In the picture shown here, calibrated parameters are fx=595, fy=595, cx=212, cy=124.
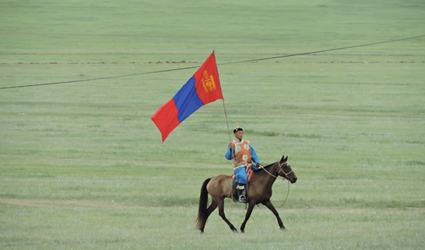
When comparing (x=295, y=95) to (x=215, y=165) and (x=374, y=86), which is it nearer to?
(x=374, y=86)

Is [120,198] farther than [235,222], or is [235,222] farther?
[120,198]

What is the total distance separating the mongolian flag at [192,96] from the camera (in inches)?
568

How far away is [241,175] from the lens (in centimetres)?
1318

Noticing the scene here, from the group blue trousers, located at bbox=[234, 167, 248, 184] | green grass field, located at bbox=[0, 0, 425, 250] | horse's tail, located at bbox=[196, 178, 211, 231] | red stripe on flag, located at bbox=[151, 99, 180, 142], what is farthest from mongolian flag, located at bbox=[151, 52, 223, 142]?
green grass field, located at bbox=[0, 0, 425, 250]

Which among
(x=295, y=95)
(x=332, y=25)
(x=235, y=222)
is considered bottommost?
(x=235, y=222)

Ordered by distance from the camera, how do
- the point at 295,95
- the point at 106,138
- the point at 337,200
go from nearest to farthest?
the point at 337,200
the point at 106,138
the point at 295,95

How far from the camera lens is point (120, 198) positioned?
19750 millimetres

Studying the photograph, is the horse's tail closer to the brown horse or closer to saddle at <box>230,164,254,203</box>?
the brown horse

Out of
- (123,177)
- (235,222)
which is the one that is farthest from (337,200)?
(123,177)

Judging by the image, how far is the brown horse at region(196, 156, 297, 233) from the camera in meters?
12.8

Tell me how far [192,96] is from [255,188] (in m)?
2.99

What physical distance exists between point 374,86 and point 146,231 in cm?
4497

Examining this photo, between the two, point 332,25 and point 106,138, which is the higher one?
point 332,25

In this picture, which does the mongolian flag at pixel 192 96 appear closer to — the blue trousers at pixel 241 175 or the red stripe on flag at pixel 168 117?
the red stripe on flag at pixel 168 117
